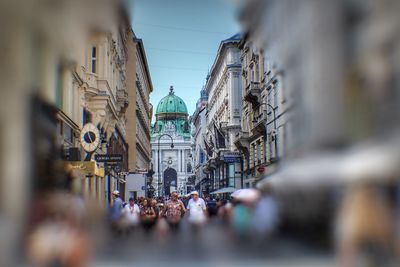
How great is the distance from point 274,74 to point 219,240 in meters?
0.81

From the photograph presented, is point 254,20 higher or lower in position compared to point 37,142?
higher

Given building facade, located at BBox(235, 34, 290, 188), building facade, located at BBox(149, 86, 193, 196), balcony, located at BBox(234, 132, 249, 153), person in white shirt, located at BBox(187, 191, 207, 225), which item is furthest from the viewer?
building facade, located at BBox(149, 86, 193, 196)

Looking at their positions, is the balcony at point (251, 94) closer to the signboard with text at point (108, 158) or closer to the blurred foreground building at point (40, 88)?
the signboard with text at point (108, 158)

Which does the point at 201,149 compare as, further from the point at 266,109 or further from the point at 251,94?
the point at 266,109

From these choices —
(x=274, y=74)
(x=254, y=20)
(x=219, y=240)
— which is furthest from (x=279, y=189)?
A: (x=254, y=20)

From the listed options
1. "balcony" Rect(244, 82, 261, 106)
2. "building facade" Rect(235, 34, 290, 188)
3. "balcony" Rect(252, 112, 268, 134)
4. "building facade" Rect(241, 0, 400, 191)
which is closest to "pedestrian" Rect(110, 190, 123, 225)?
"building facade" Rect(235, 34, 290, 188)

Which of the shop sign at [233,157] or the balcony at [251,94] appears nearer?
the balcony at [251,94]

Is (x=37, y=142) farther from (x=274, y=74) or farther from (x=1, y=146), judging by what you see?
(x=274, y=74)

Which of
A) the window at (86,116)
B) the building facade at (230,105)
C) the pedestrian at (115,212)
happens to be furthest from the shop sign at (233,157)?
the pedestrian at (115,212)

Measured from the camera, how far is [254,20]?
2508 millimetres

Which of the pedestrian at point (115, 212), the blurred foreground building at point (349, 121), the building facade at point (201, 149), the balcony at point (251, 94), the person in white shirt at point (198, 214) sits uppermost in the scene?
the building facade at point (201, 149)

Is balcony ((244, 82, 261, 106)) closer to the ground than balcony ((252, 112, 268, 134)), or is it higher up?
higher up

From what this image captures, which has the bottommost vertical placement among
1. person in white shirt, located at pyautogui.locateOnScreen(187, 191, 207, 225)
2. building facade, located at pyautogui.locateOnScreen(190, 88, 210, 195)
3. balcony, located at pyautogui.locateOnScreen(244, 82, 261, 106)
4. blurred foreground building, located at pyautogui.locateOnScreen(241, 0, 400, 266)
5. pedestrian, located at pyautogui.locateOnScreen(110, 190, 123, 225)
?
person in white shirt, located at pyautogui.locateOnScreen(187, 191, 207, 225)

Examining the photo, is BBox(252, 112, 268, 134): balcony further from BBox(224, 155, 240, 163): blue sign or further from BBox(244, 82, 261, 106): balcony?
BBox(224, 155, 240, 163): blue sign
